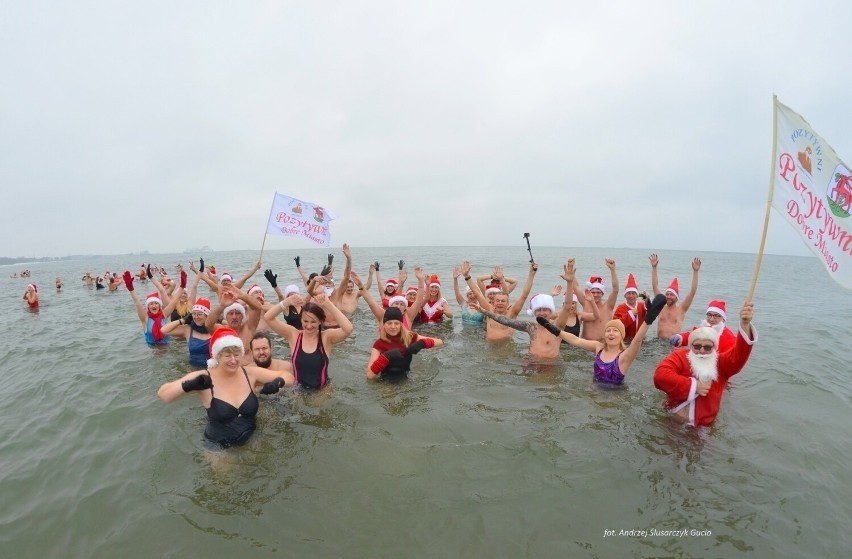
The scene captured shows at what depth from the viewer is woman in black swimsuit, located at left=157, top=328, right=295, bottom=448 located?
4.61 meters

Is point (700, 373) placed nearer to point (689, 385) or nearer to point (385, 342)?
point (689, 385)

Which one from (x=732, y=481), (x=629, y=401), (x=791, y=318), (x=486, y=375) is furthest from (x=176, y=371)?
(x=791, y=318)

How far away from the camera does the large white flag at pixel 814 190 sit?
450 cm

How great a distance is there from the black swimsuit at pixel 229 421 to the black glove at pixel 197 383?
40 centimetres

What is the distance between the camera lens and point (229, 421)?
15.7 feet

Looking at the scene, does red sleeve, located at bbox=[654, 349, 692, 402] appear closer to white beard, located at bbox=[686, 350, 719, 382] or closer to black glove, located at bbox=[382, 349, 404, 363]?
white beard, located at bbox=[686, 350, 719, 382]

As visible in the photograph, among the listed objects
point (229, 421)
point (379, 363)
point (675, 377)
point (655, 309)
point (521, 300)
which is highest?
point (655, 309)

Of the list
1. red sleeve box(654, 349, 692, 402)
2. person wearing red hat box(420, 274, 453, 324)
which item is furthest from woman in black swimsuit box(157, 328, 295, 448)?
person wearing red hat box(420, 274, 453, 324)

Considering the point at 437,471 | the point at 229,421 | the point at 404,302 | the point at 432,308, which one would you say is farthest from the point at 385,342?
the point at 432,308

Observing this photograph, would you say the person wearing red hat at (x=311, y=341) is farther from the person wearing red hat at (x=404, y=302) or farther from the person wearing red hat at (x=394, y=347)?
the person wearing red hat at (x=404, y=302)

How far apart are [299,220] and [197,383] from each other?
7708mm

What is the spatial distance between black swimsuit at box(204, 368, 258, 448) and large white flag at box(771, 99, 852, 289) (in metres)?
6.96

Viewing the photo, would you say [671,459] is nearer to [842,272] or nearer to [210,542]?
[842,272]

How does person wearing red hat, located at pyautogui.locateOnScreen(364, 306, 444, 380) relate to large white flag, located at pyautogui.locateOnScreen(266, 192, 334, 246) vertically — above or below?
below
